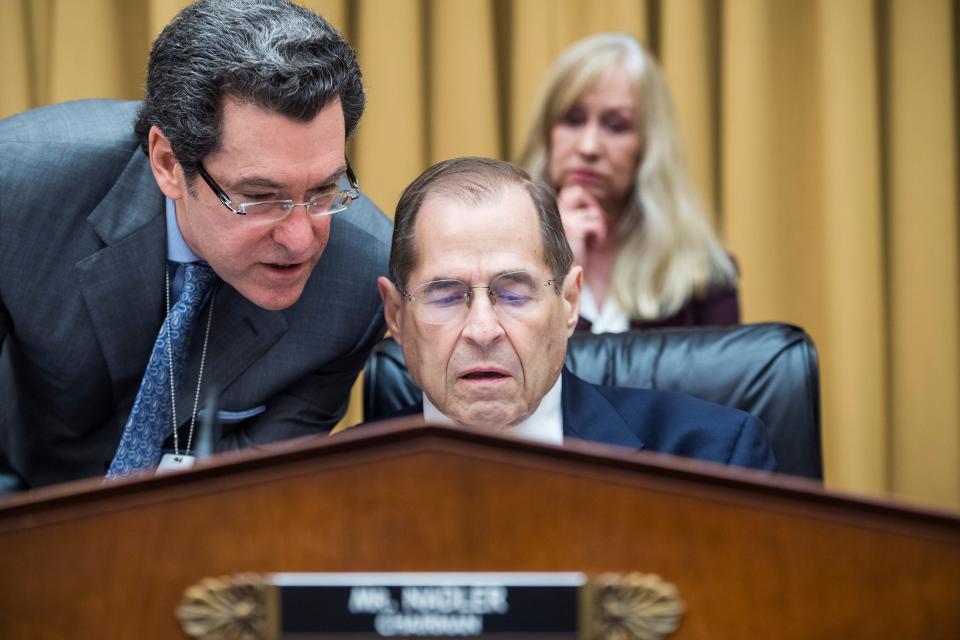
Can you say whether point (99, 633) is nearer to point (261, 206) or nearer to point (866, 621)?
point (866, 621)

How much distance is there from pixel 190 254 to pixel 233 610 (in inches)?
49.7

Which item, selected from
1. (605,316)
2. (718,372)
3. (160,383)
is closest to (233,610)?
(160,383)

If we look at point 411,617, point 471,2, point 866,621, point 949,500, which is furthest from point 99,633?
point 949,500

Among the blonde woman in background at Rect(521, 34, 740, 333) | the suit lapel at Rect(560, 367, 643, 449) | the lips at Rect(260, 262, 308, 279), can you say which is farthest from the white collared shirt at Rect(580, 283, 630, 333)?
the lips at Rect(260, 262, 308, 279)

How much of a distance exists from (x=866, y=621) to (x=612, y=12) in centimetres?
309

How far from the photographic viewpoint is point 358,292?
83.4 inches

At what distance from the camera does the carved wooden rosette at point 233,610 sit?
86 cm

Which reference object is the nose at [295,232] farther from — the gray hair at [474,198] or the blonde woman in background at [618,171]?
the blonde woman in background at [618,171]

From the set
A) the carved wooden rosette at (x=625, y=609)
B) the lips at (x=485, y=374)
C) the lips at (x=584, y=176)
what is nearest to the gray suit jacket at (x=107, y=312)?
the lips at (x=485, y=374)

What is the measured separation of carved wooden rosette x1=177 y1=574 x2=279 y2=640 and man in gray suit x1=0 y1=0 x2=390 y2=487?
0.89 m

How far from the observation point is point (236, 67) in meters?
1.71

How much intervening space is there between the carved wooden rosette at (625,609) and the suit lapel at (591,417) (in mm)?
914

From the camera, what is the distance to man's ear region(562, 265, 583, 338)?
1936 mm

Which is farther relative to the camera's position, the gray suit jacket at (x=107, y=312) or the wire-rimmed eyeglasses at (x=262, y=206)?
the gray suit jacket at (x=107, y=312)
